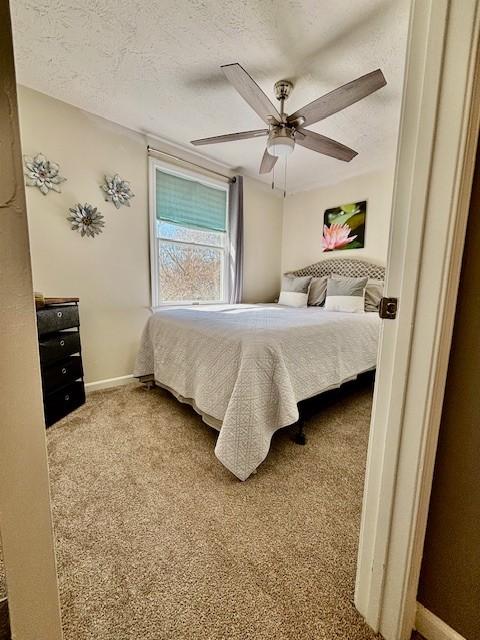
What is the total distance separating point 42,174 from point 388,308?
113 inches

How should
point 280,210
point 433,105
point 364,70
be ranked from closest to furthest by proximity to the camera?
point 433,105
point 364,70
point 280,210

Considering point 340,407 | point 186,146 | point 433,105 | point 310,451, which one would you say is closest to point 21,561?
point 433,105

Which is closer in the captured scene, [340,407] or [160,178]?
[340,407]

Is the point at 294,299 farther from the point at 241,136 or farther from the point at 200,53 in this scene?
the point at 200,53

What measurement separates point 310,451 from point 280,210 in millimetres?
3810

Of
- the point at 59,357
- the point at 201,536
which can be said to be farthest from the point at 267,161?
the point at 201,536

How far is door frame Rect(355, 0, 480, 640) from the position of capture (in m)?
0.60

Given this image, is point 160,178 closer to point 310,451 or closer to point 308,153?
point 308,153

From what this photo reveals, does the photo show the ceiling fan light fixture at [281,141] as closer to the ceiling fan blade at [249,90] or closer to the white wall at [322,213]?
the ceiling fan blade at [249,90]

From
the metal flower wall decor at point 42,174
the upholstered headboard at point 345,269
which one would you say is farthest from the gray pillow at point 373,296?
the metal flower wall decor at point 42,174

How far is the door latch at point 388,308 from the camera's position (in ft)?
2.31

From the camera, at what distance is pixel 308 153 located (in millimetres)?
3094

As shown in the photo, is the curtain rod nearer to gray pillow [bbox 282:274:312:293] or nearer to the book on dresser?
gray pillow [bbox 282:274:312:293]

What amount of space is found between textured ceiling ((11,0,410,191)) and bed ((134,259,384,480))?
186 centimetres
